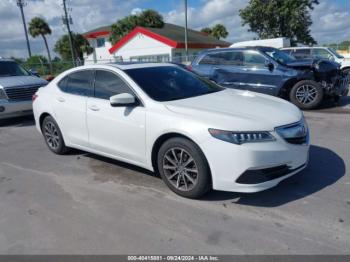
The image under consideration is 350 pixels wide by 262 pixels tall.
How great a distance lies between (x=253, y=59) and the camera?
912 cm

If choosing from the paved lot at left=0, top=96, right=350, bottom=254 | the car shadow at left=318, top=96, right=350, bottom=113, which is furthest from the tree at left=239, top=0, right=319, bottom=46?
the paved lot at left=0, top=96, right=350, bottom=254

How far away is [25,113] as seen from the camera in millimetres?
8875

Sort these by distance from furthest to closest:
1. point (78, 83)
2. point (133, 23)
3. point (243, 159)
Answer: point (133, 23)
point (78, 83)
point (243, 159)

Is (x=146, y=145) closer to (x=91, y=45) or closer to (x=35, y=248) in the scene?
(x=35, y=248)

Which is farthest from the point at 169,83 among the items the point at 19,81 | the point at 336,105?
the point at 336,105

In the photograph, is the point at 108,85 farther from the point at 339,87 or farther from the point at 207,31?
the point at 207,31

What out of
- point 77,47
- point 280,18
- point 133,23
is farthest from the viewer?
point 77,47

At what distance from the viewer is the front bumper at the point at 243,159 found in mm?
3369

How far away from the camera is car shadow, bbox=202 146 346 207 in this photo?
3.76 m

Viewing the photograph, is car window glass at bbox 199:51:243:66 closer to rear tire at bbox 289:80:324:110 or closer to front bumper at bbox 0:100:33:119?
rear tire at bbox 289:80:324:110

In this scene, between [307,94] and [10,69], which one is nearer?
[307,94]

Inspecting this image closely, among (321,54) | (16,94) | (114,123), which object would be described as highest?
(321,54)

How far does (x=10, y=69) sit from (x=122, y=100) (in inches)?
286

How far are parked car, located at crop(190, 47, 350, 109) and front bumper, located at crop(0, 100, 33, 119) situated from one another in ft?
17.0
